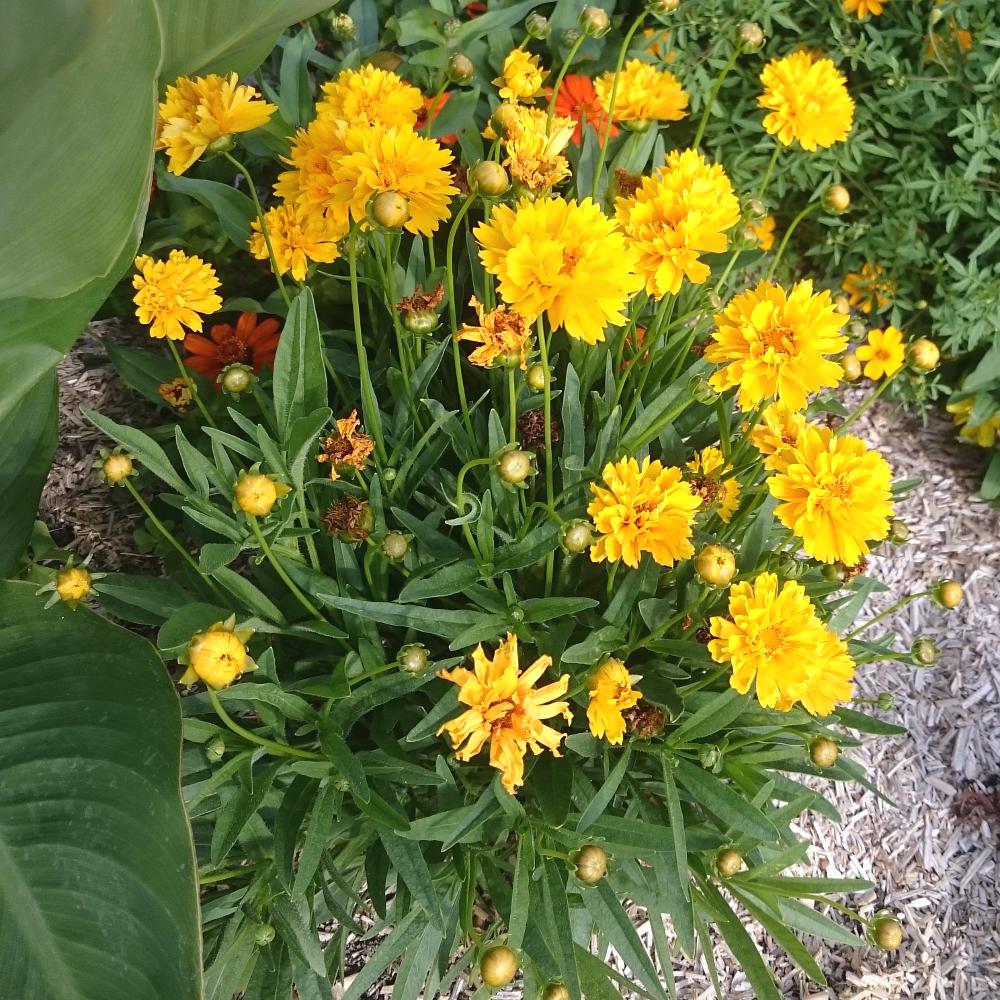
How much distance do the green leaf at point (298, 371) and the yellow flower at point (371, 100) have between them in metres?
0.21

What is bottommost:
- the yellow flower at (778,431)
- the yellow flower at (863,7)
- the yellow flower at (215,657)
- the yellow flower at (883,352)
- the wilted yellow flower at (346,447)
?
the yellow flower at (883,352)

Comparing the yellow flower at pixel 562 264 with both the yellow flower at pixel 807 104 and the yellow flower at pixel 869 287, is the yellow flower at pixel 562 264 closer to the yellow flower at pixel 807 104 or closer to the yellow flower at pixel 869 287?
the yellow flower at pixel 807 104

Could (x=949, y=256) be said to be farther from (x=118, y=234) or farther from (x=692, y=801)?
(x=118, y=234)

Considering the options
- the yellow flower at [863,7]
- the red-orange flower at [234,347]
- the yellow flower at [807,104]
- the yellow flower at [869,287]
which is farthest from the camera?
the yellow flower at [869,287]

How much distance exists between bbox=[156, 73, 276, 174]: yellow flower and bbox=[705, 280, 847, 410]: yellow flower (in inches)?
21.7

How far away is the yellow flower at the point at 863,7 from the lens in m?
1.57

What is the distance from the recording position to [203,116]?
92 centimetres

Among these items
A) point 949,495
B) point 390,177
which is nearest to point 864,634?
point 949,495

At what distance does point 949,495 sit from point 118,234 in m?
1.63

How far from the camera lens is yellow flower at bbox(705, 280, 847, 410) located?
33.1 inches

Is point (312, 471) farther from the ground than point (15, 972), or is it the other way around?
point (312, 471)

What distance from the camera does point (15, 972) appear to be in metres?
0.79

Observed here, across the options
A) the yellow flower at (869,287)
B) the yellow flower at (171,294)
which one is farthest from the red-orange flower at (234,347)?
the yellow flower at (869,287)

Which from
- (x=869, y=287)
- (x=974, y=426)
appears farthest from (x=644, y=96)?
(x=974, y=426)
